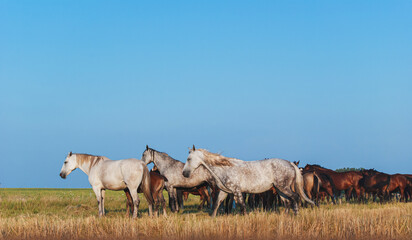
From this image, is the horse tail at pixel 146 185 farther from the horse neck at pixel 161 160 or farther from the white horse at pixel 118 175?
the horse neck at pixel 161 160

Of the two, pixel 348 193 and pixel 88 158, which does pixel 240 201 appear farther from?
pixel 348 193

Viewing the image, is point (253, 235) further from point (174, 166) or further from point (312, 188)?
point (312, 188)

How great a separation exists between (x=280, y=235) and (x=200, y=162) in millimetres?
4377

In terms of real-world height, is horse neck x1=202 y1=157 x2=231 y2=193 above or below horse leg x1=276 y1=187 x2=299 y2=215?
above

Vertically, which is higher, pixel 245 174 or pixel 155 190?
pixel 245 174

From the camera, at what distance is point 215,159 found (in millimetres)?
13320

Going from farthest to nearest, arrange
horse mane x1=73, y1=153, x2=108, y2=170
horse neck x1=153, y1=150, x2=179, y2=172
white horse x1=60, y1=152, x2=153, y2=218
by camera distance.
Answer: horse neck x1=153, y1=150, x2=179, y2=172, horse mane x1=73, y1=153, x2=108, y2=170, white horse x1=60, y1=152, x2=153, y2=218

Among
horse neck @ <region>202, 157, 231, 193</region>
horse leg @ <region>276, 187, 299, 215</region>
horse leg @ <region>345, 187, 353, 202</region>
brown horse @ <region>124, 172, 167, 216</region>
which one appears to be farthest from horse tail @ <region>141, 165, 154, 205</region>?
horse leg @ <region>345, 187, 353, 202</region>

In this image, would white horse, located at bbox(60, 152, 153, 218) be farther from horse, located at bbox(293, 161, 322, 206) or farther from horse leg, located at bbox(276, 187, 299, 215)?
horse, located at bbox(293, 161, 322, 206)

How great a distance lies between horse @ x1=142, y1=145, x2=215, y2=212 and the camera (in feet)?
52.0

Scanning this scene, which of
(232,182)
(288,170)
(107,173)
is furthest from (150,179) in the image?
(288,170)

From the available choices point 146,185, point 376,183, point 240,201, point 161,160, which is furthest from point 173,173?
point 376,183

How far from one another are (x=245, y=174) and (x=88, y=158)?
515 centimetres

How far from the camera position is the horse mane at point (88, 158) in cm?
1464
